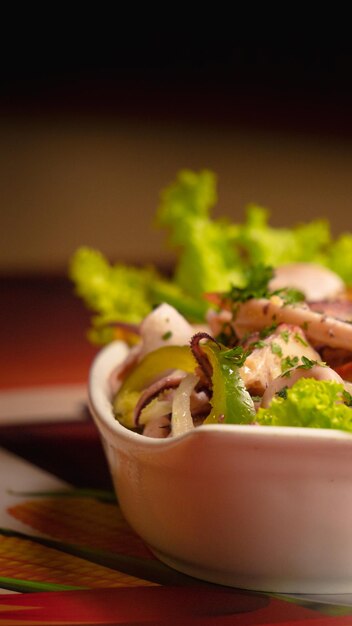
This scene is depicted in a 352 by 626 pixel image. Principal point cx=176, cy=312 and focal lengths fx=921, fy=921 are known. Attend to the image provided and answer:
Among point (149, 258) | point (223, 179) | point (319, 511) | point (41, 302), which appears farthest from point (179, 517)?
point (223, 179)

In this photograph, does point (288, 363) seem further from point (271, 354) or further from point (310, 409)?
point (310, 409)

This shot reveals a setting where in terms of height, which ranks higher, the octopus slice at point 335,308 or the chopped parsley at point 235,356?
the octopus slice at point 335,308

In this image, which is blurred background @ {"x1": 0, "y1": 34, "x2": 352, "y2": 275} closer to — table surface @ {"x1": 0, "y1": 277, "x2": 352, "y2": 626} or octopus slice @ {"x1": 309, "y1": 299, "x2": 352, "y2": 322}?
table surface @ {"x1": 0, "y1": 277, "x2": 352, "y2": 626}

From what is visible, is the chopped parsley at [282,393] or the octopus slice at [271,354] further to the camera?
the octopus slice at [271,354]

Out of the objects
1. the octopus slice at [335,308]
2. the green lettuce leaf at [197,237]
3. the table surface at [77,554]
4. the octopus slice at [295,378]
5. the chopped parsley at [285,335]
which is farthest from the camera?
the green lettuce leaf at [197,237]

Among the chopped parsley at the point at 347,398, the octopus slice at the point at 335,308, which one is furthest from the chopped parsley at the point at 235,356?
the octopus slice at the point at 335,308

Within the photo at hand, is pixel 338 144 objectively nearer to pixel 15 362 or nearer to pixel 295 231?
pixel 295 231

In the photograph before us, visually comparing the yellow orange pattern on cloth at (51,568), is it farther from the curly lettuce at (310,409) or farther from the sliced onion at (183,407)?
the curly lettuce at (310,409)
